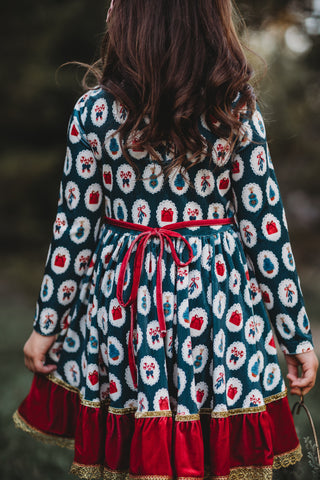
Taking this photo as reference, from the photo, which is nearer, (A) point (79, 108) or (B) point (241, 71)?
(B) point (241, 71)

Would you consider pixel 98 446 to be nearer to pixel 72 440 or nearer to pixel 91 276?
pixel 72 440

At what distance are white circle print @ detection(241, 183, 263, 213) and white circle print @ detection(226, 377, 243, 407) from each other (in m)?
0.44

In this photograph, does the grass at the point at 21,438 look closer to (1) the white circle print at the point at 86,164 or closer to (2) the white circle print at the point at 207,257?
(2) the white circle print at the point at 207,257

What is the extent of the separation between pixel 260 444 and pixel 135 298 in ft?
1.59

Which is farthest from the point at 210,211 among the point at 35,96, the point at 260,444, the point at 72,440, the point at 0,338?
the point at 35,96

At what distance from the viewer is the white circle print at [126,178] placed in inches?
50.5

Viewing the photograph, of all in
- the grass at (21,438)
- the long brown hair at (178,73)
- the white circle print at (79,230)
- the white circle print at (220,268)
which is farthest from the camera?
the grass at (21,438)

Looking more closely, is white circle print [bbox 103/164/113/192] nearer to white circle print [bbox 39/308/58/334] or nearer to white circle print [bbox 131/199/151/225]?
white circle print [bbox 131/199/151/225]

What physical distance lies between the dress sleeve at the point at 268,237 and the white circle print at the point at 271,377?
0.20ft

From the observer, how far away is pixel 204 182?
1.28m

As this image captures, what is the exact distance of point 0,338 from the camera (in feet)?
13.2

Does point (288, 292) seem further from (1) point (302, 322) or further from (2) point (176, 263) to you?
(2) point (176, 263)

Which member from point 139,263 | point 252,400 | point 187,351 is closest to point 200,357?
point 187,351

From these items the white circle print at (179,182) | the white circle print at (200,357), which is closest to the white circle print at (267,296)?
the white circle print at (200,357)
